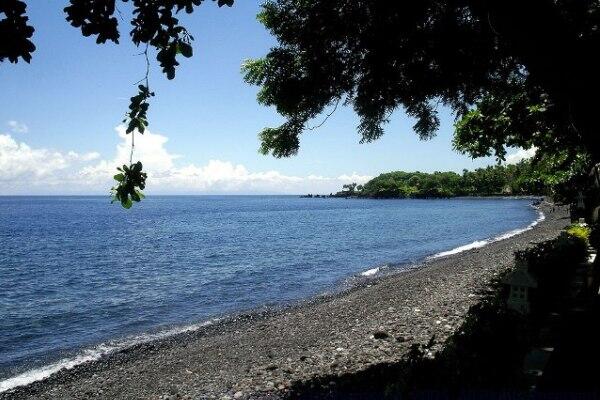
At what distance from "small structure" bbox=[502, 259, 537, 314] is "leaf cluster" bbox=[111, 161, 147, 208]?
6.44m

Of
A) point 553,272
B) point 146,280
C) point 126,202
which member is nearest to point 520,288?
point 553,272

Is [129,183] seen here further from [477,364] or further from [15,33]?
[477,364]

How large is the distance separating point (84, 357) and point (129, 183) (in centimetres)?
1477

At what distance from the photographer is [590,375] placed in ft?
16.6

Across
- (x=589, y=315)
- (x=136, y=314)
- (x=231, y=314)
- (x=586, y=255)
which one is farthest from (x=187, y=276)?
(x=589, y=315)

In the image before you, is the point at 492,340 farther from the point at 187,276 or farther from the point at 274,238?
the point at 274,238

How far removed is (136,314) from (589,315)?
20545mm

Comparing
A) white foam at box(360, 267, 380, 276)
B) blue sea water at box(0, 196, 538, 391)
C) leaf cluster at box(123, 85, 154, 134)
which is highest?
leaf cluster at box(123, 85, 154, 134)

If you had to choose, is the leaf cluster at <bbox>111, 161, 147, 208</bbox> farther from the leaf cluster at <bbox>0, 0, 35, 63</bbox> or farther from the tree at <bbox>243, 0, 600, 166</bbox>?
the tree at <bbox>243, 0, 600, 166</bbox>

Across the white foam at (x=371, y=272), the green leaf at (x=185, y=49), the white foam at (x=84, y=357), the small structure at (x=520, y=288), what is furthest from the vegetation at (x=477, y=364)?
the white foam at (x=371, y=272)

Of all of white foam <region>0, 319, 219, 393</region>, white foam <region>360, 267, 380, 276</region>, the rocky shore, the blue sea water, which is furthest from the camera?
white foam <region>360, 267, 380, 276</region>

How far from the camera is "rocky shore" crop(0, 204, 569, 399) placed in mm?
10648

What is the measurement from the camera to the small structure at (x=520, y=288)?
286 inches

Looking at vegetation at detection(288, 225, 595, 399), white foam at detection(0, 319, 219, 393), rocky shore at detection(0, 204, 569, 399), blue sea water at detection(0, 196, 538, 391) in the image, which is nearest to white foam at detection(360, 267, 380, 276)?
blue sea water at detection(0, 196, 538, 391)
